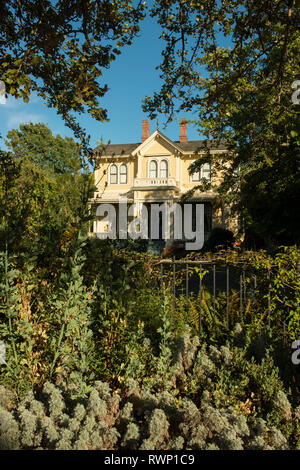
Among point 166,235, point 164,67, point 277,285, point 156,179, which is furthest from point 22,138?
point 277,285

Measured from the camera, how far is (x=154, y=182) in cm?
2708

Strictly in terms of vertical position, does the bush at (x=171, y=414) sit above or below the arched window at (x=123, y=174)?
below

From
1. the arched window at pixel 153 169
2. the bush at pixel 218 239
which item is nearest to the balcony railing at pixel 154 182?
the arched window at pixel 153 169

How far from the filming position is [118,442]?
2162 mm

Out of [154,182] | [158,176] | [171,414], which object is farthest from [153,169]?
[171,414]

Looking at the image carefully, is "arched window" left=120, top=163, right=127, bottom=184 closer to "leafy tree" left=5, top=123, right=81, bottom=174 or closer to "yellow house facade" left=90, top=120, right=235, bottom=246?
"yellow house facade" left=90, top=120, right=235, bottom=246

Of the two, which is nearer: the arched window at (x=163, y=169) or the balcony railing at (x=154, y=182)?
the balcony railing at (x=154, y=182)

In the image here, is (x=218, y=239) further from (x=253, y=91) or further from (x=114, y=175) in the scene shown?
(x=253, y=91)

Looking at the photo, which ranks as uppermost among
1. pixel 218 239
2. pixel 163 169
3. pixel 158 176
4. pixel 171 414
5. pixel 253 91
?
pixel 163 169

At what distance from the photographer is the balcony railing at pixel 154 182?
2672 cm

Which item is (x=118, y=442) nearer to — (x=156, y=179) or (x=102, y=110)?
(x=102, y=110)

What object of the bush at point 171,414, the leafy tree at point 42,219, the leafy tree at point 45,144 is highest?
the leafy tree at point 45,144

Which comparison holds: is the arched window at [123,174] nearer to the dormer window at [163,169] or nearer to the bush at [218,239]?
the dormer window at [163,169]

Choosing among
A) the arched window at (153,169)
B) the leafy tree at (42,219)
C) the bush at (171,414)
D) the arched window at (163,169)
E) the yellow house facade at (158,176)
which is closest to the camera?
the bush at (171,414)
